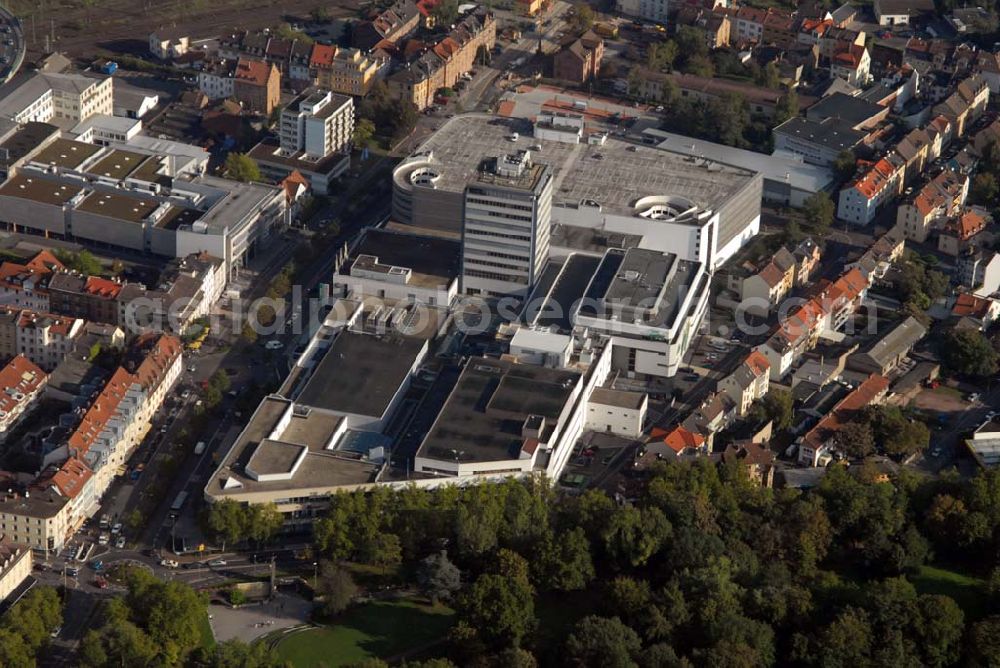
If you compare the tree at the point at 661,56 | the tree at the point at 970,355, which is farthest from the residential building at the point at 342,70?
the tree at the point at 970,355

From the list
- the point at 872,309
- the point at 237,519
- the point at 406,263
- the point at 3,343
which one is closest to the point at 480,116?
the point at 406,263

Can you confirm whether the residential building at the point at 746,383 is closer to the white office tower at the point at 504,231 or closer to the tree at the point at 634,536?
the white office tower at the point at 504,231

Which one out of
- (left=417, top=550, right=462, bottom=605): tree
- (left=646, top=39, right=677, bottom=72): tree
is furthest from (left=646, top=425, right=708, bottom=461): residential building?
(left=646, top=39, right=677, bottom=72): tree

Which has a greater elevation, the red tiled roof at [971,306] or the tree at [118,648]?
the red tiled roof at [971,306]

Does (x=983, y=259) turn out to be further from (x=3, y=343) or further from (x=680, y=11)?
Result: (x=3, y=343)

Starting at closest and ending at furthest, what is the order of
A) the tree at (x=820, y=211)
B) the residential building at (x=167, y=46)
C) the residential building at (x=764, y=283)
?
the residential building at (x=764, y=283) < the tree at (x=820, y=211) < the residential building at (x=167, y=46)
